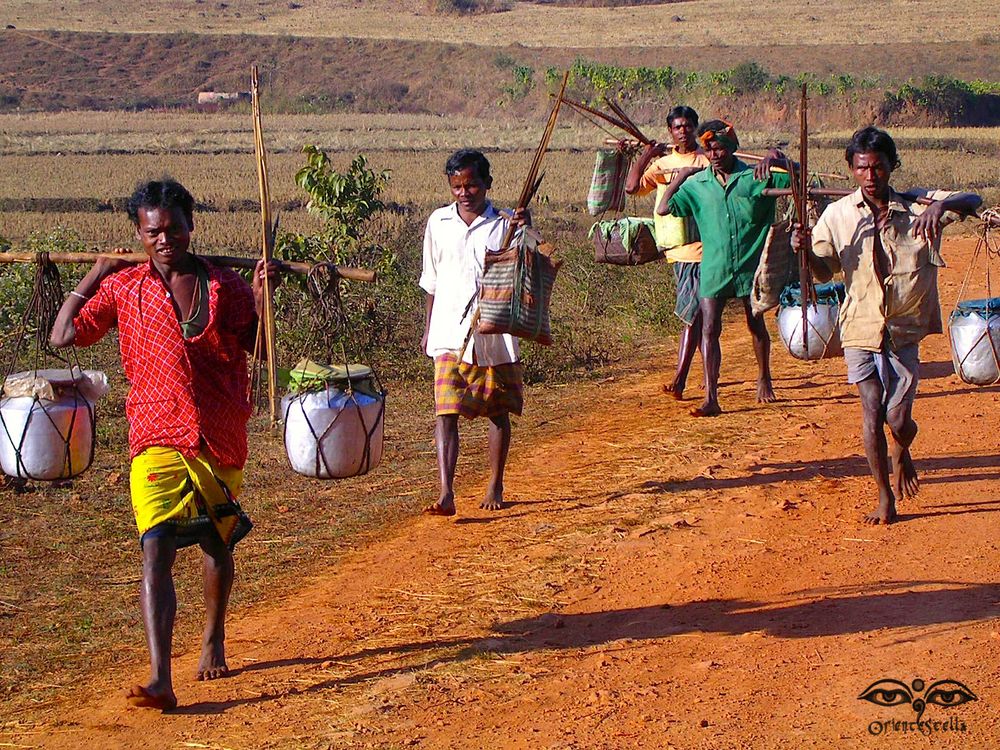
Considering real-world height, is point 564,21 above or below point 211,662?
above

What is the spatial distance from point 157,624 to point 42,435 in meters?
1.15

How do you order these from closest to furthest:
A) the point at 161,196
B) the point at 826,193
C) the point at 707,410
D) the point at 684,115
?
1. the point at 161,196
2. the point at 826,193
3. the point at 684,115
4. the point at 707,410

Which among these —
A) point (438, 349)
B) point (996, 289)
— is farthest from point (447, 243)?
point (996, 289)

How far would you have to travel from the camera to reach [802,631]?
5340mm

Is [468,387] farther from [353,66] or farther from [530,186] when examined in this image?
[353,66]

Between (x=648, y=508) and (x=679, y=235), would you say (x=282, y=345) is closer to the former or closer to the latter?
(x=679, y=235)

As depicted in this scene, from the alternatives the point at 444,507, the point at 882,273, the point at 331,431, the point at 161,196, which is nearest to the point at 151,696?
the point at 331,431

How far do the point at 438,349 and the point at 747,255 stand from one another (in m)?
2.47

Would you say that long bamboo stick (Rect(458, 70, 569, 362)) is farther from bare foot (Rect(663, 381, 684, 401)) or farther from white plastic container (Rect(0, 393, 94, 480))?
bare foot (Rect(663, 381, 684, 401))

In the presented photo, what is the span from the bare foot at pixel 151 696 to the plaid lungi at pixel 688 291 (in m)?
5.08

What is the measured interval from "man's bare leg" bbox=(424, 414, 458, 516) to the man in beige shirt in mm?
1875

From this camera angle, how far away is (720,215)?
845cm

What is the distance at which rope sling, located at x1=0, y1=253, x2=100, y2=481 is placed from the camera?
5453mm

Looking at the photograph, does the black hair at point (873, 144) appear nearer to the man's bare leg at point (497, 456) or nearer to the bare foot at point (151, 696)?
the man's bare leg at point (497, 456)
